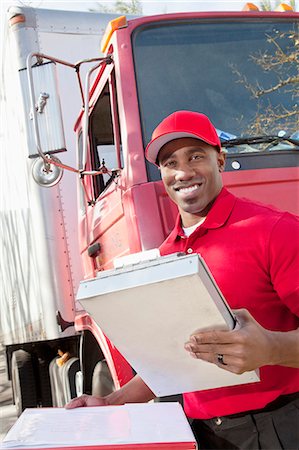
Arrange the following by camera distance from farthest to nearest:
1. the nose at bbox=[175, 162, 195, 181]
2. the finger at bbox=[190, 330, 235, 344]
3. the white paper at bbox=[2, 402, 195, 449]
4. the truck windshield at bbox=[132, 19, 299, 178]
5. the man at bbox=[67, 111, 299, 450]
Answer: the truck windshield at bbox=[132, 19, 299, 178] → the nose at bbox=[175, 162, 195, 181] → the man at bbox=[67, 111, 299, 450] → the finger at bbox=[190, 330, 235, 344] → the white paper at bbox=[2, 402, 195, 449]

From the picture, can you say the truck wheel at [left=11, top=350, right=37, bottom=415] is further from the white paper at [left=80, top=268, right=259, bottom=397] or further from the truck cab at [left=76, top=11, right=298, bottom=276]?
the white paper at [left=80, top=268, right=259, bottom=397]

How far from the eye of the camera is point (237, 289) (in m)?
1.62

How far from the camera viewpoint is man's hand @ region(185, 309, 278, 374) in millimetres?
1320

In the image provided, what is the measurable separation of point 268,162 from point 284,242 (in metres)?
1.36

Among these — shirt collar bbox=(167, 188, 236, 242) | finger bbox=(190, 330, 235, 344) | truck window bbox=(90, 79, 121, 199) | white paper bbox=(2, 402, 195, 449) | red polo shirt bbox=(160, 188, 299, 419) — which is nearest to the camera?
white paper bbox=(2, 402, 195, 449)

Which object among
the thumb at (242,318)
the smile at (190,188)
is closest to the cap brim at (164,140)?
the smile at (190,188)

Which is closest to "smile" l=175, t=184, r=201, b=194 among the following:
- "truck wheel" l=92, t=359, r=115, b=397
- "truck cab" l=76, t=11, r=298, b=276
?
"truck cab" l=76, t=11, r=298, b=276

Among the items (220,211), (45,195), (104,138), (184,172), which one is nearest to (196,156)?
(184,172)

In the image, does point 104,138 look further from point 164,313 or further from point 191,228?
point 164,313

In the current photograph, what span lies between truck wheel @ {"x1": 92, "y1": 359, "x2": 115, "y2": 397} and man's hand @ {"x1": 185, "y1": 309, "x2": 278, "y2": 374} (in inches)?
75.3

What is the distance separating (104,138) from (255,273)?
1.86 metres

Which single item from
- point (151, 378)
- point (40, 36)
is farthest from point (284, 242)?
point (40, 36)

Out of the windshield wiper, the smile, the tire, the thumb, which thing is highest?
the windshield wiper

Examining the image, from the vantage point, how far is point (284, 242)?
5.08ft
